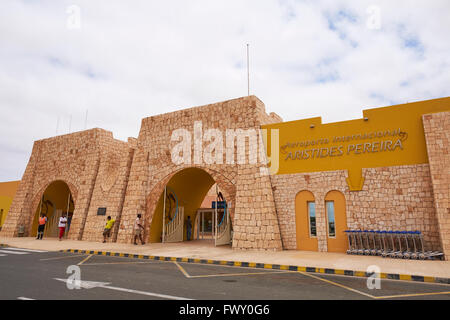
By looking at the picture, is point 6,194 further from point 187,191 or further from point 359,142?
point 359,142

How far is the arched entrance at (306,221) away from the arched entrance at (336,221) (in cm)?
56

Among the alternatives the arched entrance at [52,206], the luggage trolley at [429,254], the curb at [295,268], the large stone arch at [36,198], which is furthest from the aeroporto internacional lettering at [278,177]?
the curb at [295,268]

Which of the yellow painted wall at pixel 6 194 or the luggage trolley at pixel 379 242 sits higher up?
the yellow painted wall at pixel 6 194

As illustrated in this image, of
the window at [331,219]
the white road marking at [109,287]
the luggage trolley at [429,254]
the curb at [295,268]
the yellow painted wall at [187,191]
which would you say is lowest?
the white road marking at [109,287]

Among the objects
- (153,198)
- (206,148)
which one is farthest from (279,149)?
(153,198)

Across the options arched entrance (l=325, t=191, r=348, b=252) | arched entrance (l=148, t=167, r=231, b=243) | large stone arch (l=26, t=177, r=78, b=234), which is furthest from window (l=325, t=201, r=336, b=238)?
large stone arch (l=26, t=177, r=78, b=234)

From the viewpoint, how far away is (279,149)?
13945 millimetres

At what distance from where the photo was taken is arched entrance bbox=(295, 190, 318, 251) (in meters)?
12.6

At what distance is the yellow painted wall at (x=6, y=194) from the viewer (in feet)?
93.8

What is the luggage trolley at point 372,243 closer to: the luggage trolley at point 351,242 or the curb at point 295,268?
the luggage trolley at point 351,242
